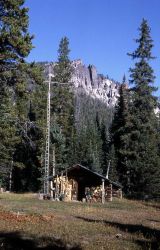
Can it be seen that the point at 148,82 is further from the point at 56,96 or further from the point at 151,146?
the point at 56,96

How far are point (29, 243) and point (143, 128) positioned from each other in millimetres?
42255

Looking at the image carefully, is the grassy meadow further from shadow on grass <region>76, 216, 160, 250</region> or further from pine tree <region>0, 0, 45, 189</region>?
pine tree <region>0, 0, 45, 189</region>

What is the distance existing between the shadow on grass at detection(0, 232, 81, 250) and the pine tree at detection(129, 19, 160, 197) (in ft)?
127

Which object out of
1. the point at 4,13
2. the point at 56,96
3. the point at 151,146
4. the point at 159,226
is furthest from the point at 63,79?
the point at 159,226

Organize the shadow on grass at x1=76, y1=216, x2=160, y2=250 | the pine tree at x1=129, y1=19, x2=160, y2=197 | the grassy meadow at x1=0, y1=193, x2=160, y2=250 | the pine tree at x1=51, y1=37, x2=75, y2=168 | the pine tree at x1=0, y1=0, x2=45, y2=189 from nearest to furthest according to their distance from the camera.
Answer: the grassy meadow at x1=0, y1=193, x2=160, y2=250 < the shadow on grass at x1=76, y1=216, x2=160, y2=250 < the pine tree at x1=0, y1=0, x2=45, y2=189 < the pine tree at x1=129, y1=19, x2=160, y2=197 < the pine tree at x1=51, y1=37, x2=75, y2=168

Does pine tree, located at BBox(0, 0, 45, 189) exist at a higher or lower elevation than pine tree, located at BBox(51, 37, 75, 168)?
lower

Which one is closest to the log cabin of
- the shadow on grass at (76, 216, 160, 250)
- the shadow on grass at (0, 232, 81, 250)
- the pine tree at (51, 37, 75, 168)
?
the pine tree at (51, 37, 75, 168)

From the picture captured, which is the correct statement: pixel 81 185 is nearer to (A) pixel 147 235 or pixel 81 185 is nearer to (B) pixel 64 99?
(B) pixel 64 99

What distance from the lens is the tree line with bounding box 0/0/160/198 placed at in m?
28.2

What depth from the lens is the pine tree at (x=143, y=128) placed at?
53844 mm

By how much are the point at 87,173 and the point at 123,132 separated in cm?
1294

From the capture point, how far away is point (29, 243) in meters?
14.7

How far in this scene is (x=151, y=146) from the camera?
2168 inches

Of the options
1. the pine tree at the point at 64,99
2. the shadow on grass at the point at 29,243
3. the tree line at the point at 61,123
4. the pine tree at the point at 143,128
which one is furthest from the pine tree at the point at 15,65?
the pine tree at the point at 64,99
